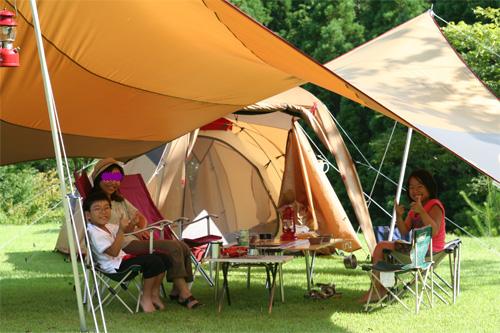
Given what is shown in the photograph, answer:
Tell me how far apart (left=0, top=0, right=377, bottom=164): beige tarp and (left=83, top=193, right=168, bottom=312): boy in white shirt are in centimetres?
90

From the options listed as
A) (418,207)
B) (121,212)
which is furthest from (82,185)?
(418,207)

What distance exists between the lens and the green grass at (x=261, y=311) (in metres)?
5.06

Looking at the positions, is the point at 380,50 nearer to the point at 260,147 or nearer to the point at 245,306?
the point at 245,306

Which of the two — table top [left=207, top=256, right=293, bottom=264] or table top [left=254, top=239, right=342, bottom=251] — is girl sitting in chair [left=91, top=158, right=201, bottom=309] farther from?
table top [left=254, top=239, right=342, bottom=251]

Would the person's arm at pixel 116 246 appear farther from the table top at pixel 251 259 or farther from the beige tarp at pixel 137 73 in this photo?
the beige tarp at pixel 137 73

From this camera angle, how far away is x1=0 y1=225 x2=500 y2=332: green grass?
5.06m

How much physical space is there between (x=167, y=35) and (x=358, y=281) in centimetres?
265

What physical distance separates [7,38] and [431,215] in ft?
9.48

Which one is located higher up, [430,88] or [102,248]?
[430,88]

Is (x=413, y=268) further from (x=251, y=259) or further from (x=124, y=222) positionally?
(x=124, y=222)

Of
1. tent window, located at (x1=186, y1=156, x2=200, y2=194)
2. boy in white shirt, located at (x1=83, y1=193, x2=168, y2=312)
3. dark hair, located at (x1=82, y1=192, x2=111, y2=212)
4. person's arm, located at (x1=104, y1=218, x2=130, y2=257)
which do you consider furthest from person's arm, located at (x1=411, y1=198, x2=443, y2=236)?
tent window, located at (x1=186, y1=156, x2=200, y2=194)

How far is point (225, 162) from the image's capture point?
365 inches

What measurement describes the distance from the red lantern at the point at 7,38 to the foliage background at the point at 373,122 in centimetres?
797

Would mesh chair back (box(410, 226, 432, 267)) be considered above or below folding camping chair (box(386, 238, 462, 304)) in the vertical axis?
above
